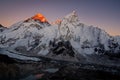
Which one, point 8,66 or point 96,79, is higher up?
point 8,66

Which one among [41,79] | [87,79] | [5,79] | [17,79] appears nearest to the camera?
[5,79]

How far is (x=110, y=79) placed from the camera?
159375 millimetres

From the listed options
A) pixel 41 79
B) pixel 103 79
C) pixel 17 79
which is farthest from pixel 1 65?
pixel 103 79

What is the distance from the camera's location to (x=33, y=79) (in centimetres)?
14212

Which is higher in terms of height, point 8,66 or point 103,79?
point 8,66

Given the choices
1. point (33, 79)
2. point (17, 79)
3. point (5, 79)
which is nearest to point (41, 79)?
point (33, 79)

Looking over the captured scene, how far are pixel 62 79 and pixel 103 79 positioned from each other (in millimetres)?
33109

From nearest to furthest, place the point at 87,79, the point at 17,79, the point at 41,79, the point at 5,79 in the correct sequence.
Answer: the point at 5,79, the point at 17,79, the point at 41,79, the point at 87,79

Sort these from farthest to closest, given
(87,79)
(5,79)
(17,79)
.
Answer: (87,79), (17,79), (5,79)

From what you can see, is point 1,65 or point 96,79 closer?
point 1,65

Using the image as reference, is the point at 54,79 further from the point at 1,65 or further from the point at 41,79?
the point at 1,65

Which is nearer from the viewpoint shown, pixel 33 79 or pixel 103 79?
pixel 33 79

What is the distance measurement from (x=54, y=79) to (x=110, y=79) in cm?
4491

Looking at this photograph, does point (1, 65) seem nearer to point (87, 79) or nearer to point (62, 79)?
point (62, 79)
